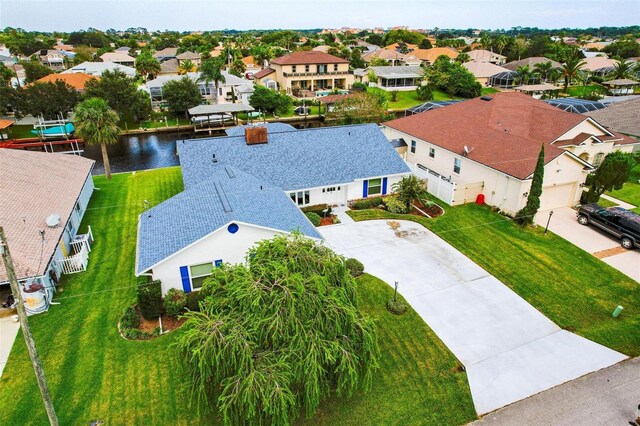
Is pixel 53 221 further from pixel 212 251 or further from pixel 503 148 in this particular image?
pixel 503 148

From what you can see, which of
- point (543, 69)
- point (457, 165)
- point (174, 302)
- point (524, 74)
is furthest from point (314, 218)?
point (543, 69)

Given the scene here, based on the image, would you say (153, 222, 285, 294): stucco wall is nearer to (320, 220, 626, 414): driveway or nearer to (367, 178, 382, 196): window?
(320, 220, 626, 414): driveway

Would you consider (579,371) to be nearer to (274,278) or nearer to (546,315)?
→ (546,315)

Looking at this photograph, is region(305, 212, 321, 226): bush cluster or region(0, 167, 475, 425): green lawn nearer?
region(0, 167, 475, 425): green lawn

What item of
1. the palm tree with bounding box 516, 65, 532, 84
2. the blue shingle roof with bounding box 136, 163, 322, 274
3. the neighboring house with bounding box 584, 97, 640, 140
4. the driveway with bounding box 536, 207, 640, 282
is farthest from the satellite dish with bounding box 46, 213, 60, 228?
the palm tree with bounding box 516, 65, 532, 84

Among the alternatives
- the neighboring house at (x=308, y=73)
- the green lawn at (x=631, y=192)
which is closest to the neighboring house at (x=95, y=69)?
the neighboring house at (x=308, y=73)

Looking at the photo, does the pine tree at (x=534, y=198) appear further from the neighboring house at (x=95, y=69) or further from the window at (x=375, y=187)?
the neighboring house at (x=95, y=69)
